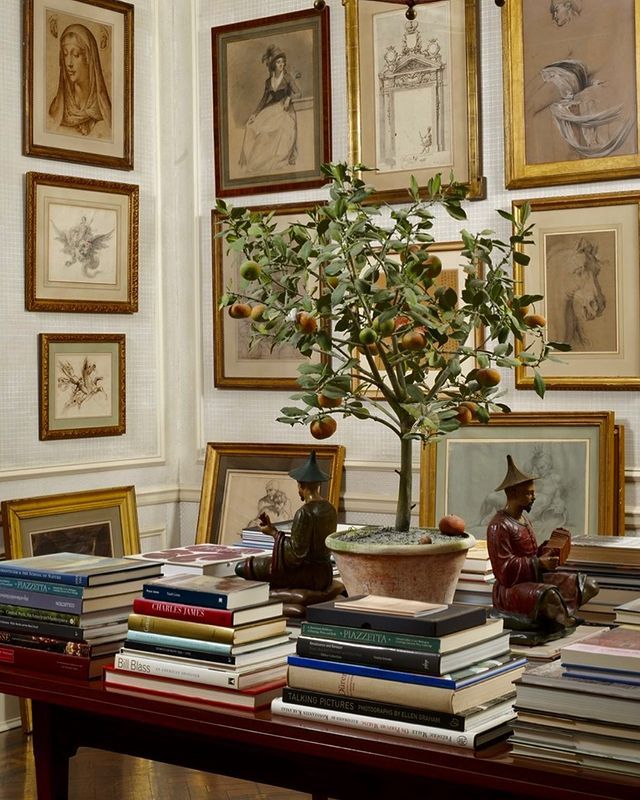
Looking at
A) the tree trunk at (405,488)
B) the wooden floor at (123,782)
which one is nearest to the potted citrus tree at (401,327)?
the tree trunk at (405,488)

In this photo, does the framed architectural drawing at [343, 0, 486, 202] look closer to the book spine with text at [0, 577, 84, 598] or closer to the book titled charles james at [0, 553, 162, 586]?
the book titled charles james at [0, 553, 162, 586]

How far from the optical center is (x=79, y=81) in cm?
607

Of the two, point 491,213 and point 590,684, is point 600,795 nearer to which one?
point 590,684

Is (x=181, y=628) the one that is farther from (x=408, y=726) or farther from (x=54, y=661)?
(x=408, y=726)

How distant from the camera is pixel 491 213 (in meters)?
5.62

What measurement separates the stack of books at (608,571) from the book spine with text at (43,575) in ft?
4.32

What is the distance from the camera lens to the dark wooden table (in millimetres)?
2131

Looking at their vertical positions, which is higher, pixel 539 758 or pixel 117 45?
pixel 117 45

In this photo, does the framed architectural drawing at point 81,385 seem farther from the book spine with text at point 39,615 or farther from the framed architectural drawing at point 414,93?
the book spine with text at point 39,615

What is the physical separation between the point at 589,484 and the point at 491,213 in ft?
4.45

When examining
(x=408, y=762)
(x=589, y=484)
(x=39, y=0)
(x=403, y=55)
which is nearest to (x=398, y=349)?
(x=408, y=762)

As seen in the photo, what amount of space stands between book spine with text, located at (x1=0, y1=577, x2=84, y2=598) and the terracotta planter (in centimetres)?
65

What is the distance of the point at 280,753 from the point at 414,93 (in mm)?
3946

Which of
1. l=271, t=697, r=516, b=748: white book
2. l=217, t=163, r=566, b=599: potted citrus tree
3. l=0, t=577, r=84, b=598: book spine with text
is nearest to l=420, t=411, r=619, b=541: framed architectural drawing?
l=217, t=163, r=566, b=599: potted citrus tree
